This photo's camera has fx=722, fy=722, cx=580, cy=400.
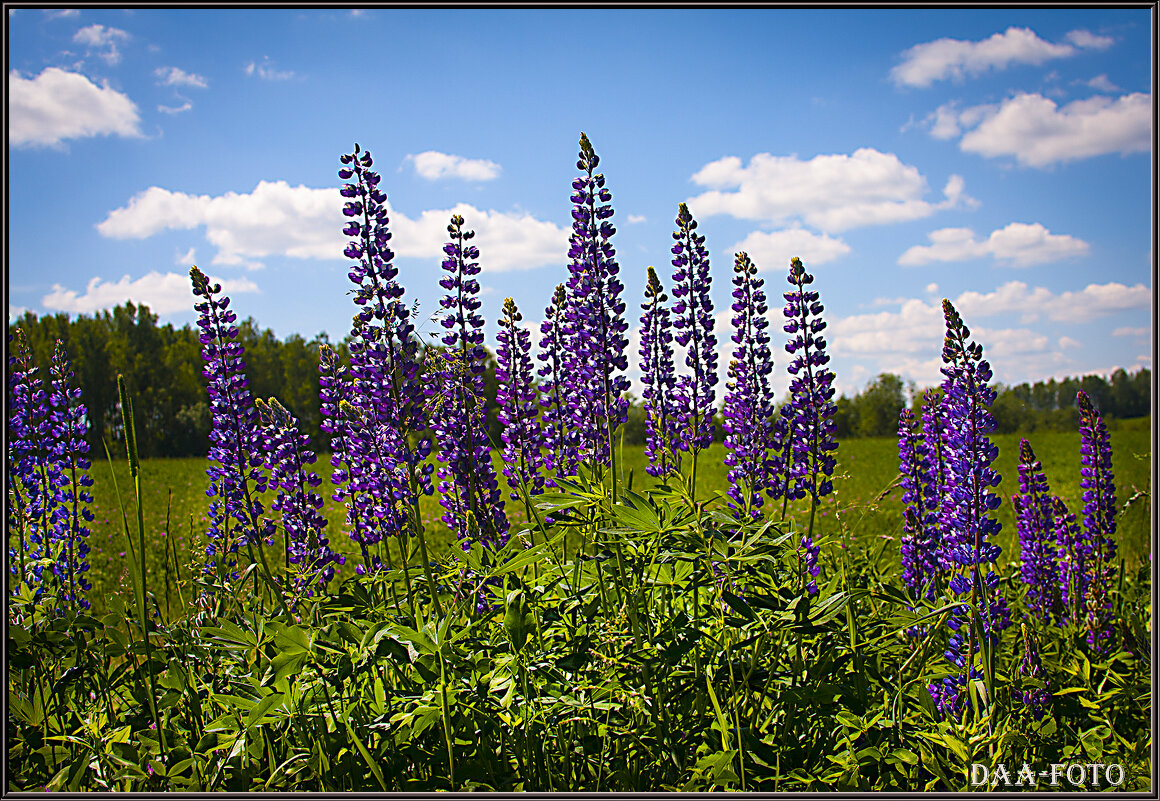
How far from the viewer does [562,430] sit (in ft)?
12.6

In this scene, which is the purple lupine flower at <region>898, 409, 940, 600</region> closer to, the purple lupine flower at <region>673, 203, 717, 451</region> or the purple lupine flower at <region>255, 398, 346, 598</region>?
the purple lupine flower at <region>673, 203, 717, 451</region>

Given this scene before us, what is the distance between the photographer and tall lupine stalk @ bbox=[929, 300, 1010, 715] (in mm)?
2740

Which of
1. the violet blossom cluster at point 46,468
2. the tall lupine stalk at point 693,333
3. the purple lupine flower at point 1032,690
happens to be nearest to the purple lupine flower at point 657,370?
the tall lupine stalk at point 693,333

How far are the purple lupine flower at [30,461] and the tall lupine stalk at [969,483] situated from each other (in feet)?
14.6

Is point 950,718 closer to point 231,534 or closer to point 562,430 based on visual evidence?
point 562,430

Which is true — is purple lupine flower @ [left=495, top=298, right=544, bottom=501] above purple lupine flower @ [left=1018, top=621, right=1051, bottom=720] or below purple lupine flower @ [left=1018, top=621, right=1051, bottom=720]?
above

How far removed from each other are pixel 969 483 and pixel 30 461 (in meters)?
4.76

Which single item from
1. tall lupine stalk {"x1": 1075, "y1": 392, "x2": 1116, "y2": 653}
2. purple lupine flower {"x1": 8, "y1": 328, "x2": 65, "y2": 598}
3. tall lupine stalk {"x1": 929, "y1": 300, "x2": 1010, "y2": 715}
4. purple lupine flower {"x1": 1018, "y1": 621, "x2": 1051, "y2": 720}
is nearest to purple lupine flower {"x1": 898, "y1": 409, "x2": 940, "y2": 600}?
purple lupine flower {"x1": 1018, "y1": 621, "x2": 1051, "y2": 720}

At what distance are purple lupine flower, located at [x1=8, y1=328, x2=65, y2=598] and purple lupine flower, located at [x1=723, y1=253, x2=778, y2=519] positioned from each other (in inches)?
147

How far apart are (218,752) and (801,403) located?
3.10 meters

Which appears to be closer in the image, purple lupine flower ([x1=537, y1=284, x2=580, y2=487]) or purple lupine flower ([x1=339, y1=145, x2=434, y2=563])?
purple lupine flower ([x1=339, y1=145, x2=434, y2=563])

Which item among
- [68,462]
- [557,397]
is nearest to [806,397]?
[557,397]

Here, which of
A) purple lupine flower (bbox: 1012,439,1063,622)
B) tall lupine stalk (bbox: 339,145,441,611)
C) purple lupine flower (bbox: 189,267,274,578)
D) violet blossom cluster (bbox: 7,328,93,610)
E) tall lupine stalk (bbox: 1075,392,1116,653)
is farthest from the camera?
purple lupine flower (bbox: 1012,439,1063,622)

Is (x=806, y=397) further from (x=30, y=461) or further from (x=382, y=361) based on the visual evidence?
(x=30, y=461)
